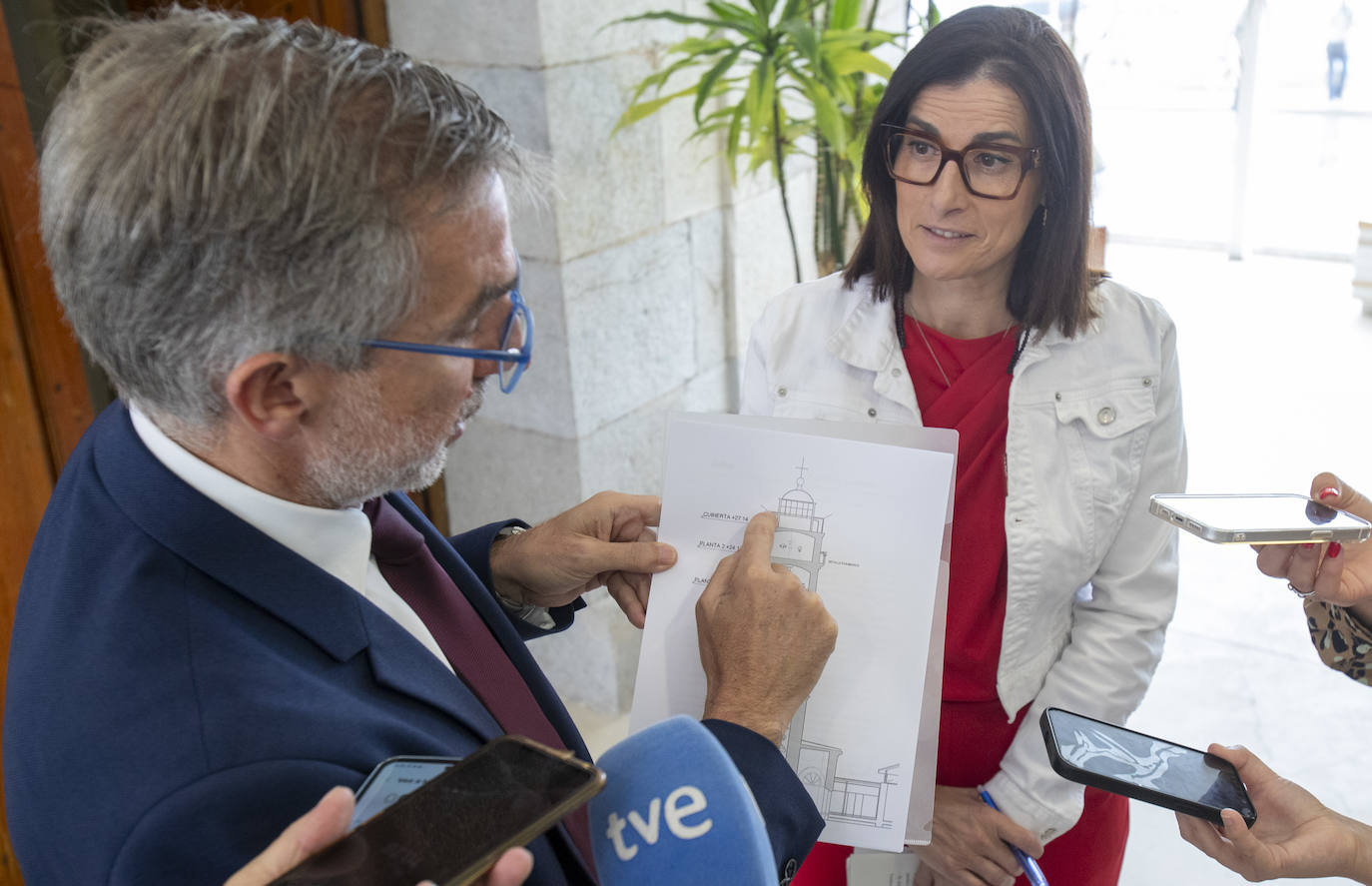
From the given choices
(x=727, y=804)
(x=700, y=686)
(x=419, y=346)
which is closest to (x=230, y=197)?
(x=419, y=346)

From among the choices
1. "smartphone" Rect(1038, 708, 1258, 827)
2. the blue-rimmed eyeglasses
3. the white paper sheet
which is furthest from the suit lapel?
"smartphone" Rect(1038, 708, 1258, 827)

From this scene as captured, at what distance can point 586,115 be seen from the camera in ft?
7.81

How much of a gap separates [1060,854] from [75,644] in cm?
141

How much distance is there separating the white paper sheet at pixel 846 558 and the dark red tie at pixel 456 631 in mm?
180

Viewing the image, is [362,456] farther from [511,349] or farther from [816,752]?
[816,752]

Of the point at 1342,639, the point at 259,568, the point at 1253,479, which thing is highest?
the point at 259,568

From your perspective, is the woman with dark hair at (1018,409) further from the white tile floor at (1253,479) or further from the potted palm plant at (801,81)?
the white tile floor at (1253,479)

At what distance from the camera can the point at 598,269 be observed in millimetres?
2488

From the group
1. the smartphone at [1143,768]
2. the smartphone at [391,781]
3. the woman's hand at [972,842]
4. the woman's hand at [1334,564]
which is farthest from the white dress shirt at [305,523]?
the woman's hand at [1334,564]

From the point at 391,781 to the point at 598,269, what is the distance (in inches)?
71.7

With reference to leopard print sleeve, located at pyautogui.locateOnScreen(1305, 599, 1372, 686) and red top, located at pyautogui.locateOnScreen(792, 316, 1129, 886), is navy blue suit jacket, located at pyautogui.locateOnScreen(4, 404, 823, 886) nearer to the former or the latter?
red top, located at pyautogui.locateOnScreen(792, 316, 1129, 886)

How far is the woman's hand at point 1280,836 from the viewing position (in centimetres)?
117

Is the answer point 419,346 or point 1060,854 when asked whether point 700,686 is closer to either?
point 419,346

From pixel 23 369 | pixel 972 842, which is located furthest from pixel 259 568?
pixel 23 369
